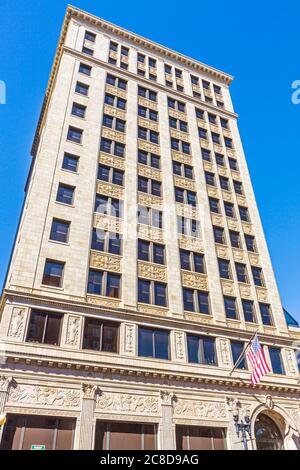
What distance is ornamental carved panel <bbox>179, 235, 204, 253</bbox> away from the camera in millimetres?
29391

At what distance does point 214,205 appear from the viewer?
34.2 m

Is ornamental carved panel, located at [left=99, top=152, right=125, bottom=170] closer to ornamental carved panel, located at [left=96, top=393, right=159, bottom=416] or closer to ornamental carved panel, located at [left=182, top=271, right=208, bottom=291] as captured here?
ornamental carved panel, located at [left=182, top=271, right=208, bottom=291]

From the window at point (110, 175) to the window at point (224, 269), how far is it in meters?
11.0

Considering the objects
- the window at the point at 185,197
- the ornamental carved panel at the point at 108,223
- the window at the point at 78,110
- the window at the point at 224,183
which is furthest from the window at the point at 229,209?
the window at the point at 78,110

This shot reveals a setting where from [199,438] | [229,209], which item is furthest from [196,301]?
[229,209]

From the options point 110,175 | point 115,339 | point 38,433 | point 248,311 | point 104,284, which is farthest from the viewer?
point 110,175

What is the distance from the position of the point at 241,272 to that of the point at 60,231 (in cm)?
1611

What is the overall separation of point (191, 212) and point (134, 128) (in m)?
10.2

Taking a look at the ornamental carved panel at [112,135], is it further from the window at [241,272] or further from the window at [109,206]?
the window at [241,272]

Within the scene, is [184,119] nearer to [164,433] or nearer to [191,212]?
[191,212]

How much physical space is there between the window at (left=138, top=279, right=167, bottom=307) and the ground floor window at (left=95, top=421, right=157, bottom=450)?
7915 mm

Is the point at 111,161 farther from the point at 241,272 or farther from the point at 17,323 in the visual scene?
the point at 17,323

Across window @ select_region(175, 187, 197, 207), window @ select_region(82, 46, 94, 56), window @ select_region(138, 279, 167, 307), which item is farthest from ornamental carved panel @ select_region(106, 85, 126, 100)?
window @ select_region(138, 279, 167, 307)
